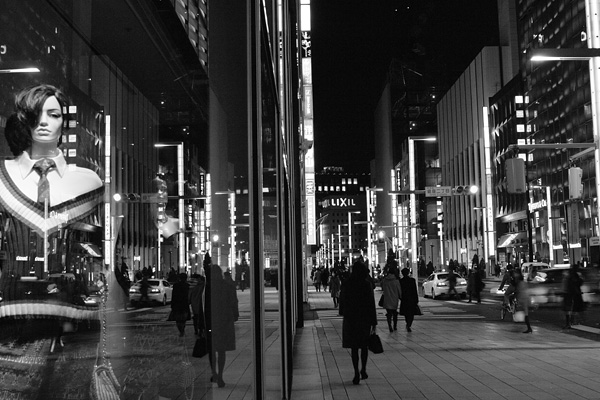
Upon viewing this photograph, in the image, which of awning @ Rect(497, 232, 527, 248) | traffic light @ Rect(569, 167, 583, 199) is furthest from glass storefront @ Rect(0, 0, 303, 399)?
awning @ Rect(497, 232, 527, 248)

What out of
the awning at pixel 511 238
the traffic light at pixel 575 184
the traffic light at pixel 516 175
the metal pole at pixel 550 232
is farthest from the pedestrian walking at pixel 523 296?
the awning at pixel 511 238

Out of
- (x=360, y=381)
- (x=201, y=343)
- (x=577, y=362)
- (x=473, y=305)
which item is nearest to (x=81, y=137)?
(x=201, y=343)

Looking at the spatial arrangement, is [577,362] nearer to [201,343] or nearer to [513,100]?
[201,343]

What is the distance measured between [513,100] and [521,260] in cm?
1842

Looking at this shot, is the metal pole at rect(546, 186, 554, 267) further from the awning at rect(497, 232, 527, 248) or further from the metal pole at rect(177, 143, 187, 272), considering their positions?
the metal pole at rect(177, 143, 187, 272)

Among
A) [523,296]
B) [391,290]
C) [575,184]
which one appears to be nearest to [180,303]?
[391,290]

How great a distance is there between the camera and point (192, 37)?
181 cm

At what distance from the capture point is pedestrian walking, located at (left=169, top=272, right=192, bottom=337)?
1.64m

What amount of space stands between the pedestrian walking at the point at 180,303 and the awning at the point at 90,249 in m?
0.46

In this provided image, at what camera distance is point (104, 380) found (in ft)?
3.89

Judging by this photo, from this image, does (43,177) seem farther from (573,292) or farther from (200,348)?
(573,292)

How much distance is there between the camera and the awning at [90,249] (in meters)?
1.12

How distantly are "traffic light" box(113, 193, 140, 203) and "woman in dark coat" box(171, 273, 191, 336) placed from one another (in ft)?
1.02

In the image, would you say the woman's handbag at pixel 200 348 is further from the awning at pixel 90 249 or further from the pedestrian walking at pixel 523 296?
the pedestrian walking at pixel 523 296
